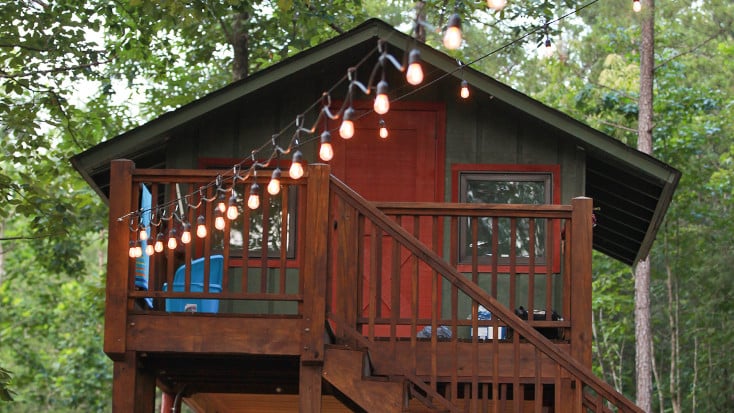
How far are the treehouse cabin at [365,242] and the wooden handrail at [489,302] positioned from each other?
15 millimetres

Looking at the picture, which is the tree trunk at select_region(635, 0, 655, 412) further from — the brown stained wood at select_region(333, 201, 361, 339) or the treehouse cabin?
the brown stained wood at select_region(333, 201, 361, 339)

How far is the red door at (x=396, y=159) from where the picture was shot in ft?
39.4

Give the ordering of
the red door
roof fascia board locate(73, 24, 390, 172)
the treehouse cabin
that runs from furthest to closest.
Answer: the red door < roof fascia board locate(73, 24, 390, 172) < the treehouse cabin

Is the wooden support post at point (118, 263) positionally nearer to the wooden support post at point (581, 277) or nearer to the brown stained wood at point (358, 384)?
the brown stained wood at point (358, 384)

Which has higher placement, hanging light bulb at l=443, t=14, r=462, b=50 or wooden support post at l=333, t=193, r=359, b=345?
hanging light bulb at l=443, t=14, r=462, b=50

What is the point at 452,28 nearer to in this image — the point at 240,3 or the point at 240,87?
the point at 240,87

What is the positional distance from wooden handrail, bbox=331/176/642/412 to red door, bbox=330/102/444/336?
2.82 meters

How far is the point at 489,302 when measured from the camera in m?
9.05

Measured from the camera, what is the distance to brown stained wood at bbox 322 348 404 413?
9.07 metres

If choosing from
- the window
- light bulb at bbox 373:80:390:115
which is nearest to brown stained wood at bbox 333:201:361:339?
the window

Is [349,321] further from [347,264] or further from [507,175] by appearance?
[507,175]

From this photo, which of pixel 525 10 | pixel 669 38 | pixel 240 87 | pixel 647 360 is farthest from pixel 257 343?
pixel 669 38

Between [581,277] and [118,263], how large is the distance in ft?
11.6

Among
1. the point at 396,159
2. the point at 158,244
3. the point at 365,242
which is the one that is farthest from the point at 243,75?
the point at 158,244
